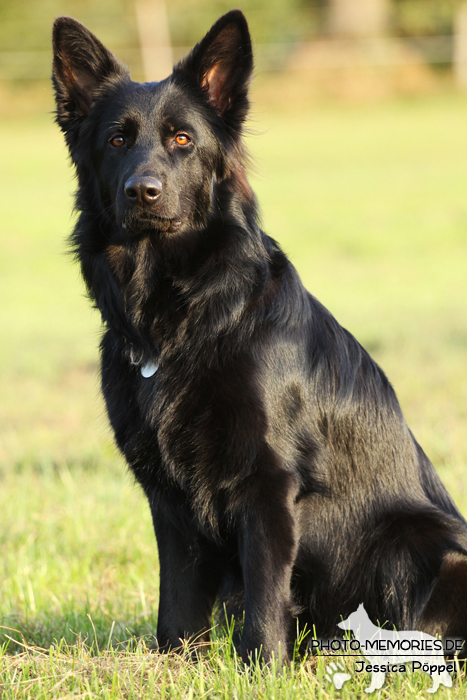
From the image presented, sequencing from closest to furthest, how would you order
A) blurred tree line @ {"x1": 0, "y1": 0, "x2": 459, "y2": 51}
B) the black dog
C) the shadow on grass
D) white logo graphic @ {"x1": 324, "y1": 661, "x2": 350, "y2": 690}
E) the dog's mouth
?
white logo graphic @ {"x1": 324, "y1": 661, "x2": 350, "y2": 690}, the black dog, the dog's mouth, the shadow on grass, blurred tree line @ {"x1": 0, "y1": 0, "x2": 459, "y2": 51}

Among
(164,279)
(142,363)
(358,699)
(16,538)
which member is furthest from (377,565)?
(16,538)

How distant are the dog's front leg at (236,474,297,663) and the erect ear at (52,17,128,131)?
1973mm

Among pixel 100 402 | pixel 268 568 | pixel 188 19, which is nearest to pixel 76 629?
pixel 100 402

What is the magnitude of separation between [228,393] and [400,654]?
1205 mm

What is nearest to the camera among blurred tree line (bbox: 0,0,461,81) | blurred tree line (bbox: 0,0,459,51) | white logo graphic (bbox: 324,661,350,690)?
white logo graphic (bbox: 324,661,350,690)

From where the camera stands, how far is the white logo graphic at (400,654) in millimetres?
2744

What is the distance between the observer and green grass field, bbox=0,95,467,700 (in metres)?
2.74

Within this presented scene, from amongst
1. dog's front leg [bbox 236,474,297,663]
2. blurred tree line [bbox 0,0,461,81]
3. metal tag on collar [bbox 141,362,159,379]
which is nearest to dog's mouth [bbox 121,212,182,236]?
metal tag on collar [bbox 141,362,159,379]

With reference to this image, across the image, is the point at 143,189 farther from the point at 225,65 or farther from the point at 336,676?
the point at 336,676

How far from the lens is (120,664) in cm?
274

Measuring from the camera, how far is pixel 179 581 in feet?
10.5

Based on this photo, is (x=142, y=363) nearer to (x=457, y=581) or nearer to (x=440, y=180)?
(x=457, y=581)

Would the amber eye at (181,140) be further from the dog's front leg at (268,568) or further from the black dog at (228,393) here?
the dog's front leg at (268,568)

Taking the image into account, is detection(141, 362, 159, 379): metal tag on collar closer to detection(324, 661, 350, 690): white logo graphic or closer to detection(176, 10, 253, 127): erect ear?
detection(176, 10, 253, 127): erect ear
